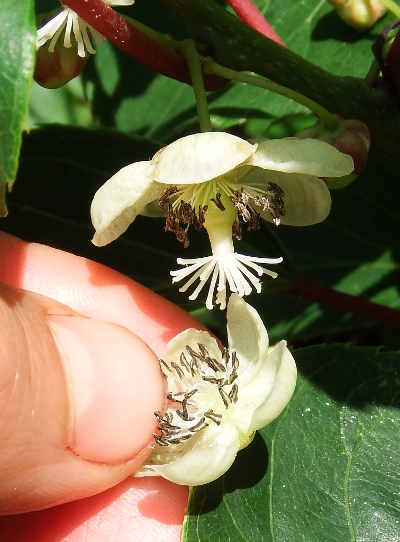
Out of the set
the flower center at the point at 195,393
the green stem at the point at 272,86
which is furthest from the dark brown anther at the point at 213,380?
the green stem at the point at 272,86

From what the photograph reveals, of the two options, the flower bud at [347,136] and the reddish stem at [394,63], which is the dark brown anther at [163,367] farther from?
the reddish stem at [394,63]

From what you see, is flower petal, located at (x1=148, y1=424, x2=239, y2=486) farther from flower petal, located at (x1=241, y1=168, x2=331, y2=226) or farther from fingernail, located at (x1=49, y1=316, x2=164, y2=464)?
flower petal, located at (x1=241, y1=168, x2=331, y2=226)

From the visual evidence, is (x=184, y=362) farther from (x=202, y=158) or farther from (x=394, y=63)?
(x=394, y=63)

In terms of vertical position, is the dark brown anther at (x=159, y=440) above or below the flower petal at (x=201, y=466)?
below

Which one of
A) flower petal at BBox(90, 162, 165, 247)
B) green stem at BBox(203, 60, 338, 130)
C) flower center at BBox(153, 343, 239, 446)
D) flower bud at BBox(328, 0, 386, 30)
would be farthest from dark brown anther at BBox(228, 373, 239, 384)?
flower bud at BBox(328, 0, 386, 30)

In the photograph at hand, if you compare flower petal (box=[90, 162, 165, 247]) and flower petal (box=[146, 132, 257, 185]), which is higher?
flower petal (box=[146, 132, 257, 185])
